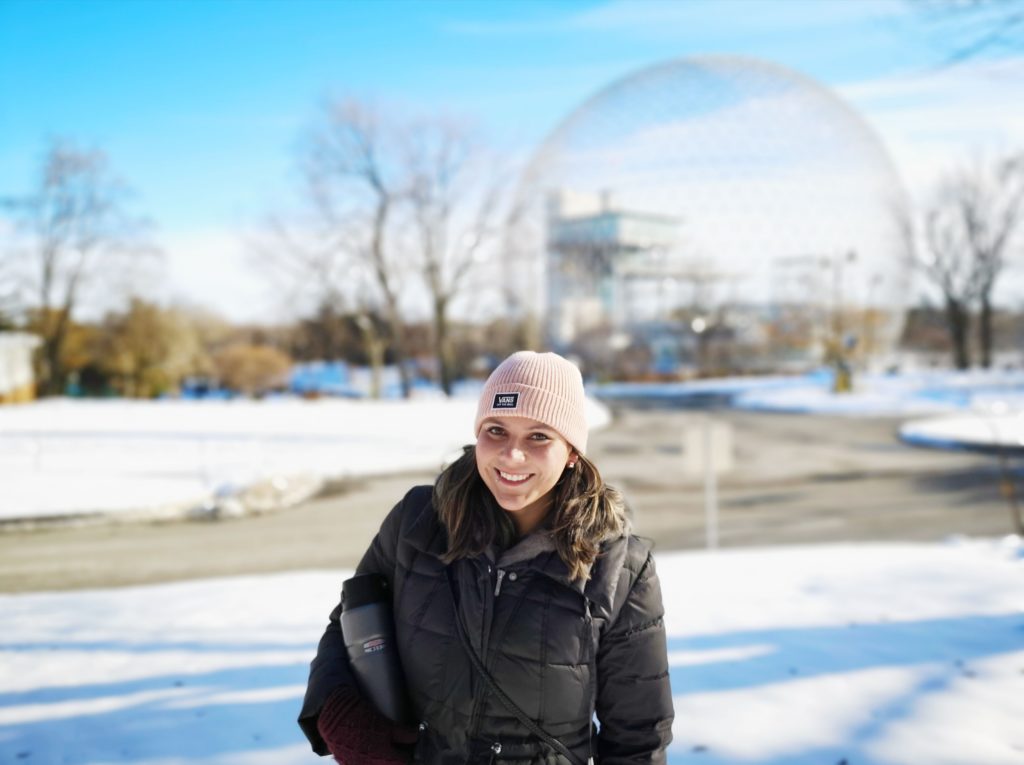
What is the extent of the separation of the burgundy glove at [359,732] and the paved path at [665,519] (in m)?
6.14

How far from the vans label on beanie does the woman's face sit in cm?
4

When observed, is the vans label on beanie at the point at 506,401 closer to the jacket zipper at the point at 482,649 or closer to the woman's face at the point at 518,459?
the woman's face at the point at 518,459

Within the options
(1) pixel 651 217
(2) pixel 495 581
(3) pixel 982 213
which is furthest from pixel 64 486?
(3) pixel 982 213

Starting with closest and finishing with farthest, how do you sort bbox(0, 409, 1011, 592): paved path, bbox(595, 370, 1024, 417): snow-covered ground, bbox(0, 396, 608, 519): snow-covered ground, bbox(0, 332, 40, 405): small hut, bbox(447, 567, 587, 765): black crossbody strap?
bbox(447, 567, 587, 765): black crossbody strap < bbox(0, 409, 1011, 592): paved path < bbox(0, 396, 608, 519): snow-covered ground < bbox(0, 332, 40, 405): small hut < bbox(595, 370, 1024, 417): snow-covered ground

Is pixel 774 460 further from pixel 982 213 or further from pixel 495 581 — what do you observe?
pixel 982 213

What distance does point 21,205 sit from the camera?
2620 centimetres

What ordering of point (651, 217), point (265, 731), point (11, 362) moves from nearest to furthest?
point (265, 731) → point (11, 362) → point (651, 217)

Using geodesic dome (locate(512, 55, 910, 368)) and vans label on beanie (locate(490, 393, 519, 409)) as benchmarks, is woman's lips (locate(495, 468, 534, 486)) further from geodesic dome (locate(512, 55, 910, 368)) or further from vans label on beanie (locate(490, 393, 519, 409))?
geodesic dome (locate(512, 55, 910, 368))

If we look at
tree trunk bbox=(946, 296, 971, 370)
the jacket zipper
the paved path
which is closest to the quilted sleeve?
the jacket zipper

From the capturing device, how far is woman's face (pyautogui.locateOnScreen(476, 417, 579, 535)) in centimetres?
188

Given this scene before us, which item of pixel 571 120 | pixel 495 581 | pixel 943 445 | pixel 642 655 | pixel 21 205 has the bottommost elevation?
pixel 943 445

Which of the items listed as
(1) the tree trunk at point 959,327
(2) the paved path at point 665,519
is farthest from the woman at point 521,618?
(1) the tree trunk at point 959,327

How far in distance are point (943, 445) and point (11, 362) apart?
87.5ft

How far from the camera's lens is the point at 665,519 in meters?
10.1
